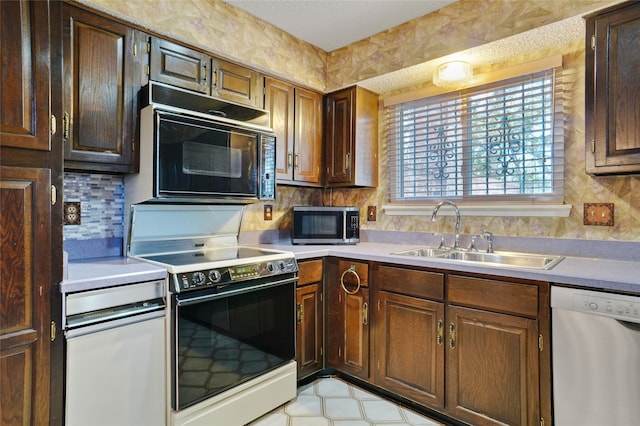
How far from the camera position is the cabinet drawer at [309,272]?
225 cm

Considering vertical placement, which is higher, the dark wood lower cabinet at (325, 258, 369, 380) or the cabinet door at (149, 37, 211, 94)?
the cabinet door at (149, 37, 211, 94)

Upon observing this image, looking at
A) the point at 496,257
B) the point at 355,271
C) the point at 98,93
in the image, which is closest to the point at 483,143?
the point at 496,257

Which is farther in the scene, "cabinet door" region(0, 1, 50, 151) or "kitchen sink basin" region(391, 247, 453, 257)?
"kitchen sink basin" region(391, 247, 453, 257)

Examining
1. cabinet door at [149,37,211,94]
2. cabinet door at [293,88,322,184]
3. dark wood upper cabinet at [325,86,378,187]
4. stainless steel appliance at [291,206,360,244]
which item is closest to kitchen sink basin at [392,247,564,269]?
stainless steel appliance at [291,206,360,244]

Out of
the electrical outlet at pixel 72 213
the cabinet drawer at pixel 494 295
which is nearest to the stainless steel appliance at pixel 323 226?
the cabinet drawer at pixel 494 295

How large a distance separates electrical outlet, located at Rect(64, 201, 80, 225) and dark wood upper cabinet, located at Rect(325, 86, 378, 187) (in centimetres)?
169

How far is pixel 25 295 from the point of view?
1284 mm

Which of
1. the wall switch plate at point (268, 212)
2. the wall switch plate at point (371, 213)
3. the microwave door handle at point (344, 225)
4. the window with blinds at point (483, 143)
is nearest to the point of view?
the window with blinds at point (483, 143)

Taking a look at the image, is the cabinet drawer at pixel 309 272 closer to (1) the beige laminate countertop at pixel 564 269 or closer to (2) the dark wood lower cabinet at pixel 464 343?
(1) the beige laminate countertop at pixel 564 269

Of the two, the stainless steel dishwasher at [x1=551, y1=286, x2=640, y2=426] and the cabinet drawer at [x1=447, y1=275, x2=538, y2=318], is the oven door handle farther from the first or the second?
the stainless steel dishwasher at [x1=551, y1=286, x2=640, y2=426]

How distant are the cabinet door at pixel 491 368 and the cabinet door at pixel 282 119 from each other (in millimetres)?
1454

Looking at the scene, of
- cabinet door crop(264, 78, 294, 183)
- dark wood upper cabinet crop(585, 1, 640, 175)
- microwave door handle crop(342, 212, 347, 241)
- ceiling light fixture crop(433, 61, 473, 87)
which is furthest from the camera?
microwave door handle crop(342, 212, 347, 241)

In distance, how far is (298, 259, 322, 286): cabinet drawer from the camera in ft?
7.37

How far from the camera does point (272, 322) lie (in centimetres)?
204
